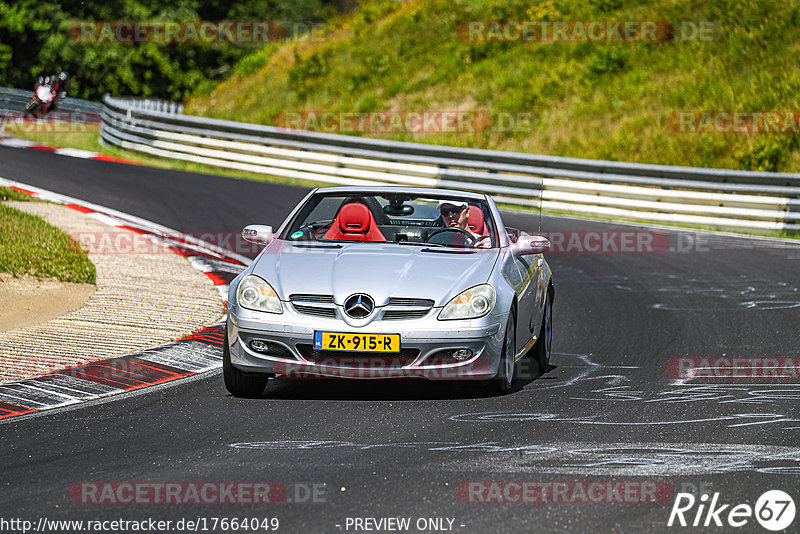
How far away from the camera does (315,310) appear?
7676mm

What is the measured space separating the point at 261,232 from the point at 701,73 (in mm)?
23026

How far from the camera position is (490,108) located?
102 feet

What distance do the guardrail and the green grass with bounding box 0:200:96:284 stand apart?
291 inches

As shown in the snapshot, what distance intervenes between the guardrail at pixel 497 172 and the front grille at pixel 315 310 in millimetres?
10664

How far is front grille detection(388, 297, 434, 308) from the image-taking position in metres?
7.67

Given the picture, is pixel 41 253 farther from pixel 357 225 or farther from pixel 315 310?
pixel 315 310

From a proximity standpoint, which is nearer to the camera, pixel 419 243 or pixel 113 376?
pixel 113 376

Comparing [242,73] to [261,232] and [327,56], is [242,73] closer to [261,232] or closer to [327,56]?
[327,56]

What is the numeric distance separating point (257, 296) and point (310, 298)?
0.39 metres

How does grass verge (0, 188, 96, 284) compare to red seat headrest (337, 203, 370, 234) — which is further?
grass verge (0, 188, 96, 284)

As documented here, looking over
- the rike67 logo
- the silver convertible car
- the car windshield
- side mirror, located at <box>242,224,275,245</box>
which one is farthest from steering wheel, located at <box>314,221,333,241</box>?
the rike67 logo

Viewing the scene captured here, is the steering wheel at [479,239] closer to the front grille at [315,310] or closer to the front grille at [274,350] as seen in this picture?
the front grille at [315,310]

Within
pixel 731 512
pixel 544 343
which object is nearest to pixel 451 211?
pixel 544 343

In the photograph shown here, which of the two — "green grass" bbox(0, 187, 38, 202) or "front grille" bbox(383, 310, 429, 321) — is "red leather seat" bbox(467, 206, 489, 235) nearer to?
"front grille" bbox(383, 310, 429, 321)
